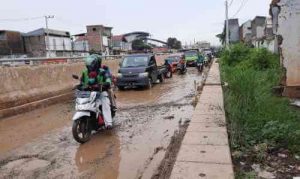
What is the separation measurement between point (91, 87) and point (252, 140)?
353 cm

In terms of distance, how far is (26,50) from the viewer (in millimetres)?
56312

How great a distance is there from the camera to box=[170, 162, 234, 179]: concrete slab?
3.85 metres

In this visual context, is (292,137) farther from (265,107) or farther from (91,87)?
(91,87)

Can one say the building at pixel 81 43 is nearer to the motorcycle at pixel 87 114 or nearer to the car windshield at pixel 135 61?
the car windshield at pixel 135 61

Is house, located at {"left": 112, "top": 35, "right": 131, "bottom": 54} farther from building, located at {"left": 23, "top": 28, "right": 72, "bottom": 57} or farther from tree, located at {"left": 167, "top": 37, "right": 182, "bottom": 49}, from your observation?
tree, located at {"left": 167, "top": 37, "right": 182, "bottom": 49}

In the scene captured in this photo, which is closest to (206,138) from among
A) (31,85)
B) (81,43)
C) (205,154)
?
(205,154)

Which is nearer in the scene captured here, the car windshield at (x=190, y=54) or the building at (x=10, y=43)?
the car windshield at (x=190, y=54)

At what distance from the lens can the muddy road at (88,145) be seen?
5176 millimetres

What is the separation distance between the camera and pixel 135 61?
1669cm

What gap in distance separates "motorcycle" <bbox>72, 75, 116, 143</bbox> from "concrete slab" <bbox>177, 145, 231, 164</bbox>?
2.50 meters

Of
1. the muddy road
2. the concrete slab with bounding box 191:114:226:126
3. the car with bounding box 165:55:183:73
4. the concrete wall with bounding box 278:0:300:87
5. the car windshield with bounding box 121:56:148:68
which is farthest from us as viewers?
the car with bounding box 165:55:183:73

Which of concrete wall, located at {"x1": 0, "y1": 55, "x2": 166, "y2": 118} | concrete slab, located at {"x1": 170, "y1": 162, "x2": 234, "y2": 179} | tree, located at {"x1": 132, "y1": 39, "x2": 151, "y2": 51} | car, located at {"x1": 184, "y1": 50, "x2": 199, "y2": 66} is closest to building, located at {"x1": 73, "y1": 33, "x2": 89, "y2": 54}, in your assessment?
tree, located at {"x1": 132, "y1": 39, "x2": 151, "y2": 51}

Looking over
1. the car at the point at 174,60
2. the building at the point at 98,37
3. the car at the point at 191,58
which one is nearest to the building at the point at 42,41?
the building at the point at 98,37

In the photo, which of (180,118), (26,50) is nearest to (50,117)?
(180,118)
